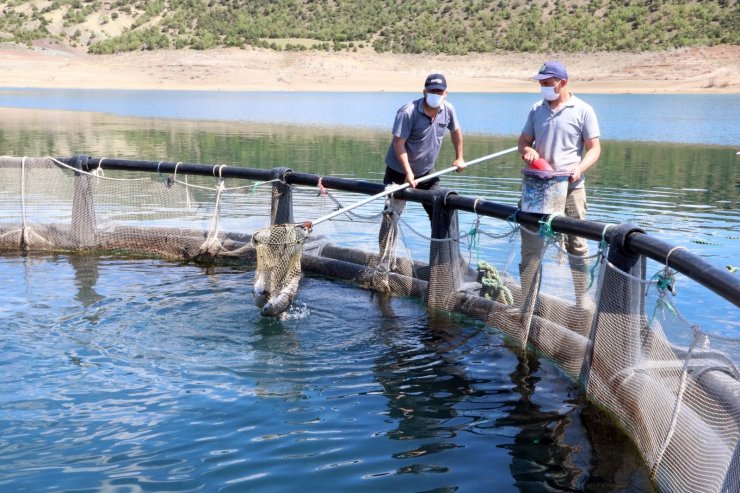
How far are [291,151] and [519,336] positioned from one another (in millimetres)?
18476

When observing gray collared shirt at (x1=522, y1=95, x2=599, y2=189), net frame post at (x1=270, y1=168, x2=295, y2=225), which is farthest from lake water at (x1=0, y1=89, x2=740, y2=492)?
gray collared shirt at (x1=522, y1=95, x2=599, y2=189)

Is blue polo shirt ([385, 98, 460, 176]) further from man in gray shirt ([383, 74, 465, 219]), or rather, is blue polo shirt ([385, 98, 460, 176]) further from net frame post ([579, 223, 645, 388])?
net frame post ([579, 223, 645, 388])

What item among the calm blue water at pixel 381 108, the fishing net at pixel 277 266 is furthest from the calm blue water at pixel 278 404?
the calm blue water at pixel 381 108

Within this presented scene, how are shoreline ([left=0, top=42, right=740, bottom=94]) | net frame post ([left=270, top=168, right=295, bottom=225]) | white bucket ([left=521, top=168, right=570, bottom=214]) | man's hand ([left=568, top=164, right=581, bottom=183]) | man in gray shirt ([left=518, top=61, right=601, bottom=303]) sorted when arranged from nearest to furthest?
1. white bucket ([left=521, top=168, right=570, bottom=214])
2. man's hand ([left=568, top=164, right=581, bottom=183])
3. man in gray shirt ([left=518, top=61, right=601, bottom=303])
4. net frame post ([left=270, top=168, right=295, bottom=225])
5. shoreline ([left=0, top=42, right=740, bottom=94])

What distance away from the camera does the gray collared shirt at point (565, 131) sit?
22.3ft

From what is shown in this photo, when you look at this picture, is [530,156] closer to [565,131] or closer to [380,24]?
[565,131]

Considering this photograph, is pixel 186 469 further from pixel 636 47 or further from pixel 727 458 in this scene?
pixel 636 47

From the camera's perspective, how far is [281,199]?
920 cm

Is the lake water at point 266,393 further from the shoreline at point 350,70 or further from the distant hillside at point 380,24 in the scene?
the distant hillside at point 380,24

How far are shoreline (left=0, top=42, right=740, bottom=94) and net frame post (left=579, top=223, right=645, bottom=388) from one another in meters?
58.5

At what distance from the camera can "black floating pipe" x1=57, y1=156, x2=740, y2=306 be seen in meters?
4.11

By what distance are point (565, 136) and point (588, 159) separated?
0.26 meters

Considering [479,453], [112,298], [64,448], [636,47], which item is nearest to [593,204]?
[112,298]

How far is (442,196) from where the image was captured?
759 cm
